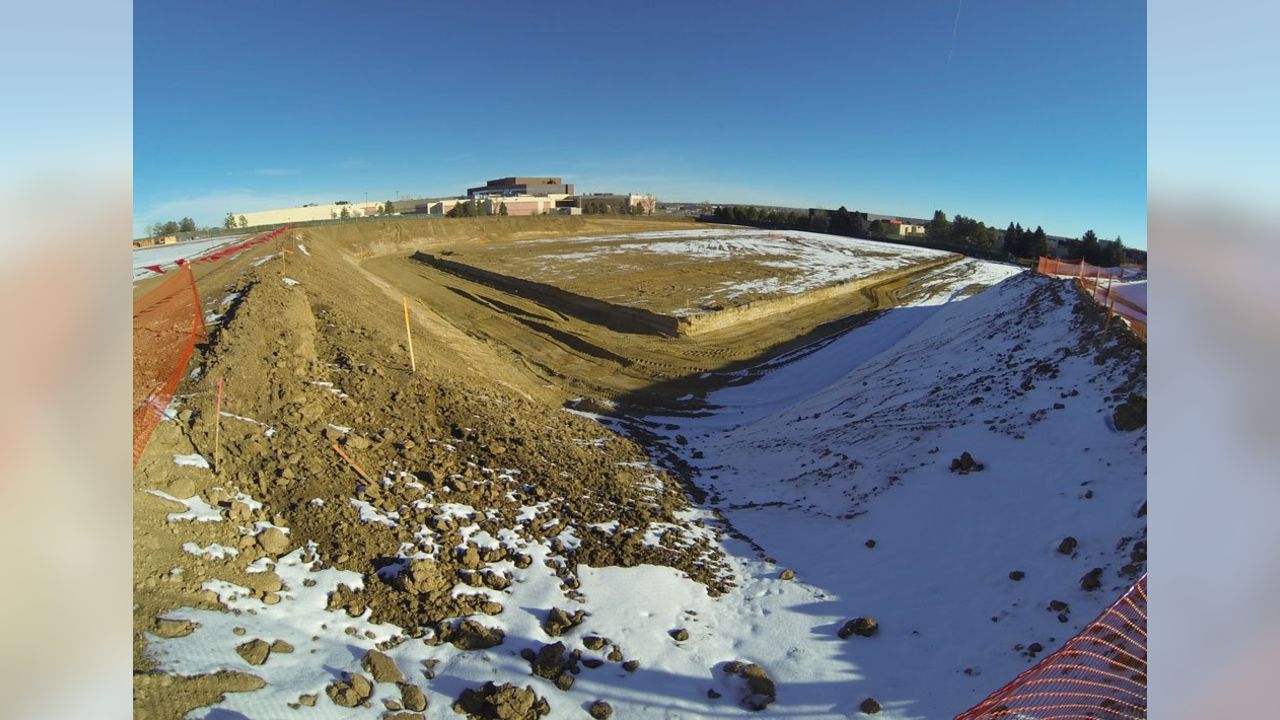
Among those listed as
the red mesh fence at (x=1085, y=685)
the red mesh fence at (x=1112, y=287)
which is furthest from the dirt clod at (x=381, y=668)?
the red mesh fence at (x=1112, y=287)

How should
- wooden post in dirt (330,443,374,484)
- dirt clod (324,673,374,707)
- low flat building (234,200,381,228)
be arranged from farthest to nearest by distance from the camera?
low flat building (234,200,381,228) < wooden post in dirt (330,443,374,484) < dirt clod (324,673,374,707)

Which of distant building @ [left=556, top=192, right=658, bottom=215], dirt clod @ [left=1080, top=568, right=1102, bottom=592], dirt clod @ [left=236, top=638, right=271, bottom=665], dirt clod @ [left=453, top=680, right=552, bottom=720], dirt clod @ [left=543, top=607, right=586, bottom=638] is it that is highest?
distant building @ [left=556, top=192, right=658, bottom=215]

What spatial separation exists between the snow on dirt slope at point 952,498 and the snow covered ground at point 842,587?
0.03 metres

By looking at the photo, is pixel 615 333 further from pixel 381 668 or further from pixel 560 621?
pixel 381 668

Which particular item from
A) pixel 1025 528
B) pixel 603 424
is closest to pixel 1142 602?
pixel 1025 528

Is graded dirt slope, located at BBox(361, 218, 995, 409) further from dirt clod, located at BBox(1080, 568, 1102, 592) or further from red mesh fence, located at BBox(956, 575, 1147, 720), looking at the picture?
red mesh fence, located at BBox(956, 575, 1147, 720)

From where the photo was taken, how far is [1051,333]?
11305mm

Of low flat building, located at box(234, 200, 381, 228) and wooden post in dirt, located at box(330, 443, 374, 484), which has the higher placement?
low flat building, located at box(234, 200, 381, 228)

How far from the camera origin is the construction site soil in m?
4.65

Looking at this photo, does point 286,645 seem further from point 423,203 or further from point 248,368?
point 423,203

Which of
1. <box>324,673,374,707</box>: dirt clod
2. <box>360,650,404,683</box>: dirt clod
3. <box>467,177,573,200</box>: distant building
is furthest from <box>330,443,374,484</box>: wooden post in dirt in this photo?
<box>467,177,573,200</box>: distant building

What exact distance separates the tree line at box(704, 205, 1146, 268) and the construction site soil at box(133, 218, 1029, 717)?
13672 millimetres

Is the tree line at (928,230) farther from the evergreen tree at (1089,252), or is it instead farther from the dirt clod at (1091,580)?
the dirt clod at (1091,580)
